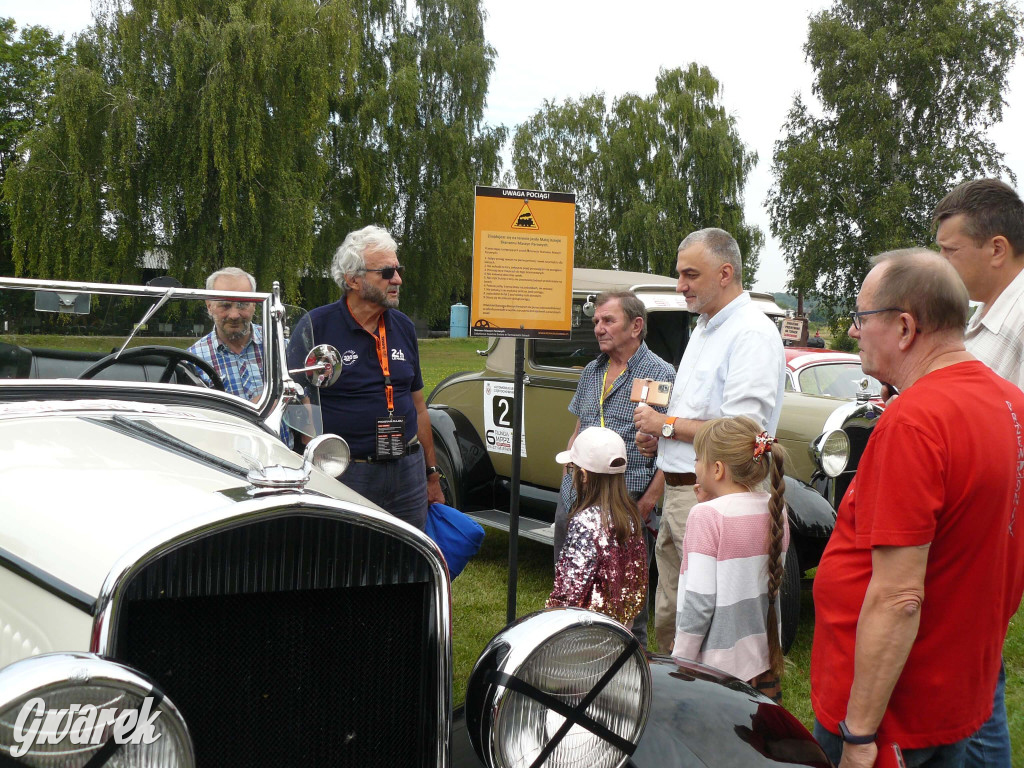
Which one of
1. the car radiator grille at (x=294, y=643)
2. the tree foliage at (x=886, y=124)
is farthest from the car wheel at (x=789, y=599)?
the tree foliage at (x=886, y=124)

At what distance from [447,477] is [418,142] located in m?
19.7

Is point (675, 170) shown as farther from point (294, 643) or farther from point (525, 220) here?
point (294, 643)

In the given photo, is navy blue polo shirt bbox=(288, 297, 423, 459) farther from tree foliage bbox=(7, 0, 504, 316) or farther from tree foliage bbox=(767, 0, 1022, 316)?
tree foliage bbox=(767, 0, 1022, 316)

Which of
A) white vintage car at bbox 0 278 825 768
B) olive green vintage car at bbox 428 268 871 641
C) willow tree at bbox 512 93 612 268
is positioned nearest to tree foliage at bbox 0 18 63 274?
willow tree at bbox 512 93 612 268

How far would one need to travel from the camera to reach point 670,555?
10.8ft

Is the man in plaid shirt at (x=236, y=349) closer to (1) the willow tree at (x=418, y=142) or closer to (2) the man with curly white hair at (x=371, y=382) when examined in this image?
(2) the man with curly white hair at (x=371, y=382)

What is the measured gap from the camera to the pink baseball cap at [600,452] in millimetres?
3084

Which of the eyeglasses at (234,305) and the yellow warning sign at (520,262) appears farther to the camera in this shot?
the yellow warning sign at (520,262)

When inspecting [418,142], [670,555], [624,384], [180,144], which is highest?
[418,142]

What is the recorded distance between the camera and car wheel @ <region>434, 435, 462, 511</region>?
5.76 meters

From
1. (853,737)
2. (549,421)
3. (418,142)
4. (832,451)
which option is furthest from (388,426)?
(418,142)

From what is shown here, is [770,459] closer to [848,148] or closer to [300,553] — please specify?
[300,553]

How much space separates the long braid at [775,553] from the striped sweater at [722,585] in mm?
42

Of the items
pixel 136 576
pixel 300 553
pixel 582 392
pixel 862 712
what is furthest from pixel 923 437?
pixel 582 392
